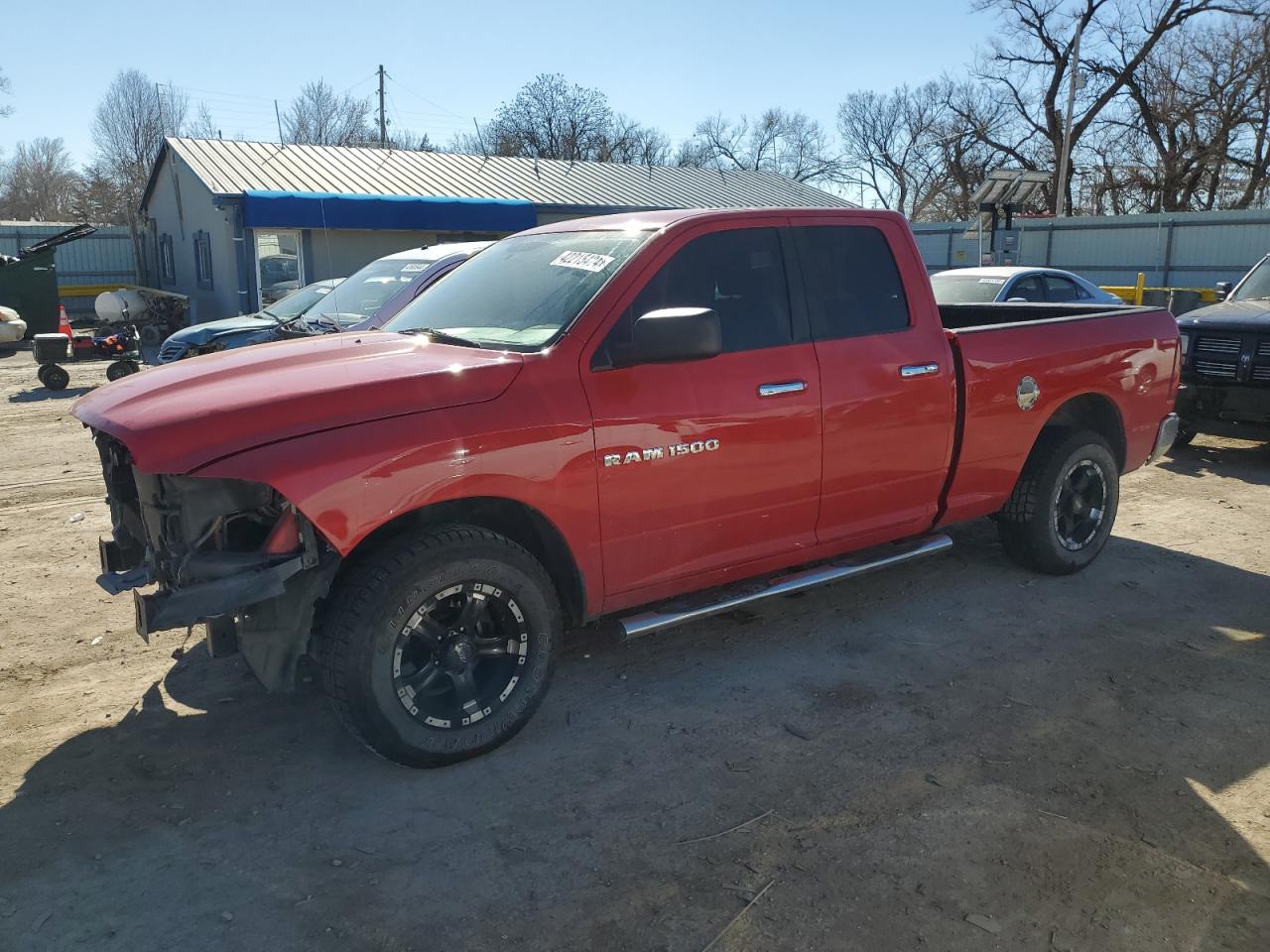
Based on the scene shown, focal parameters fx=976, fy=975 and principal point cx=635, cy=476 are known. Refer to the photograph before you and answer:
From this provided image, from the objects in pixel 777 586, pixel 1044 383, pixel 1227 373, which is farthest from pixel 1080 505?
pixel 1227 373

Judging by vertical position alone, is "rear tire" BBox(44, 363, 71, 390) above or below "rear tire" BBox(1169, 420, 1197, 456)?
above

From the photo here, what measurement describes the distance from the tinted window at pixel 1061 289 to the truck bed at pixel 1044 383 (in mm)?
7039

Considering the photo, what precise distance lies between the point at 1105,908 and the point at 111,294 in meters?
24.7

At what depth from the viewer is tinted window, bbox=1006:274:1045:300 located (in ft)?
39.5

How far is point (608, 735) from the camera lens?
3938 mm

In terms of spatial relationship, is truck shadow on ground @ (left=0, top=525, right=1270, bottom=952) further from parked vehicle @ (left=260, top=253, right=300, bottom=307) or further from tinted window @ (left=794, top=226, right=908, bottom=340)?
parked vehicle @ (left=260, top=253, right=300, bottom=307)

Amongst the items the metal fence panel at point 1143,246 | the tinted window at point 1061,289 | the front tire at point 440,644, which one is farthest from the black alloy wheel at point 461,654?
the metal fence panel at point 1143,246

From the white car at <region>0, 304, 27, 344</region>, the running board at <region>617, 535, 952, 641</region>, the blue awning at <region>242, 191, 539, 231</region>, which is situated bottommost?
the running board at <region>617, 535, 952, 641</region>

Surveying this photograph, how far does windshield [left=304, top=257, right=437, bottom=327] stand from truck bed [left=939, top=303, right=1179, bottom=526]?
6.09 meters

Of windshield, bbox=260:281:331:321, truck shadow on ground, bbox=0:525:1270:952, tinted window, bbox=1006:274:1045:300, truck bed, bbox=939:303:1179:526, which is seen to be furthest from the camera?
tinted window, bbox=1006:274:1045:300

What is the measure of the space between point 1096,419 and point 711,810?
392cm

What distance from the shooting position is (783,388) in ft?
14.0

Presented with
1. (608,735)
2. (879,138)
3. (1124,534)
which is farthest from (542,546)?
(879,138)

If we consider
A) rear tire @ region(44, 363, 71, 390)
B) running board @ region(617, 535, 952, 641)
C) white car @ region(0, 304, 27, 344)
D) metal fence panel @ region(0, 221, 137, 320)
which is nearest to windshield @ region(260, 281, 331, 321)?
rear tire @ region(44, 363, 71, 390)
